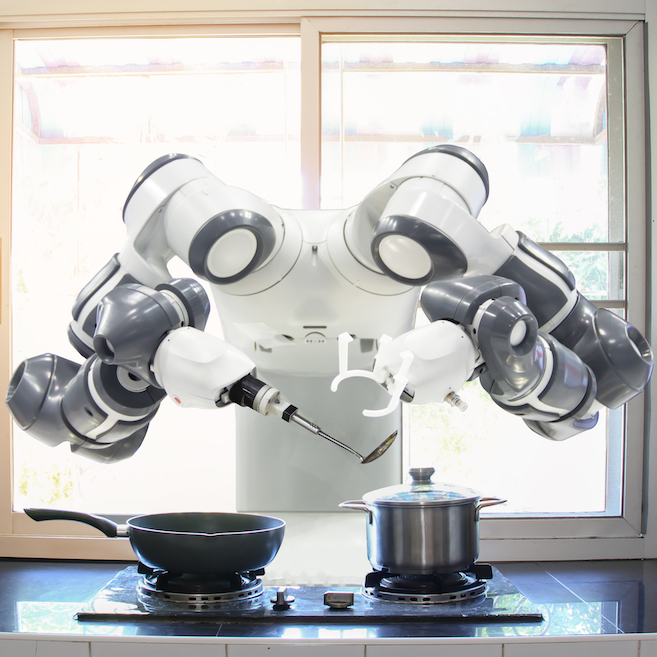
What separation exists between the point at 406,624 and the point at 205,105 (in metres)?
1.48

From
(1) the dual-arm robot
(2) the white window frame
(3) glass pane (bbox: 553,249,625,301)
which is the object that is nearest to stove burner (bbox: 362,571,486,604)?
(1) the dual-arm robot

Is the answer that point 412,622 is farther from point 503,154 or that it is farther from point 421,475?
point 503,154

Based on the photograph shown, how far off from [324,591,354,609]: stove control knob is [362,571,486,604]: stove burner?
0.15ft

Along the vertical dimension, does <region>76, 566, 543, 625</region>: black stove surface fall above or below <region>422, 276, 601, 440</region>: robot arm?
below

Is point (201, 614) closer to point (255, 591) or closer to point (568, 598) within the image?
point (255, 591)

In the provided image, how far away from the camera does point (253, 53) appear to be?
1780mm

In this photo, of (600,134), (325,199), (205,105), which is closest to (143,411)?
(325,199)

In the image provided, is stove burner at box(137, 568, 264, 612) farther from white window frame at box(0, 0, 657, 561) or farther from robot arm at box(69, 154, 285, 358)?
white window frame at box(0, 0, 657, 561)

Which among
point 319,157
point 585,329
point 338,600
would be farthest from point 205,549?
point 319,157

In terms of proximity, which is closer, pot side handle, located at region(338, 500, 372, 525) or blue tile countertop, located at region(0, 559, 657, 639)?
blue tile countertop, located at region(0, 559, 657, 639)

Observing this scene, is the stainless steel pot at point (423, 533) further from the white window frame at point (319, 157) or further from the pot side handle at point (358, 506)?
the white window frame at point (319, 157)

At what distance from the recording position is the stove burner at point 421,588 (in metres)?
0.83

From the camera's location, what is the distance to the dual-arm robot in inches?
29.0

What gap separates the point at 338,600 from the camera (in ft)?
2.66
